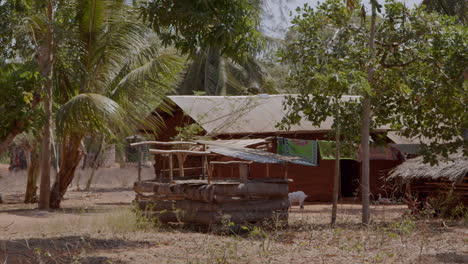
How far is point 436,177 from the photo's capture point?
45.5ft

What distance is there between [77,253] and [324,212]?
31.9ft

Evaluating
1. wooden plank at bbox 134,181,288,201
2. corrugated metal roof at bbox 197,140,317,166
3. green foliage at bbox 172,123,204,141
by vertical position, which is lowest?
wooden plank at bbox 134,181,288,201

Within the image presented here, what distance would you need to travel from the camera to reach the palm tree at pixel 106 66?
16.3 meters

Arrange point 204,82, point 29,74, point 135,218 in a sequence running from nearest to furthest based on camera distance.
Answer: point 135,218 → point 29,74 → point 204,82

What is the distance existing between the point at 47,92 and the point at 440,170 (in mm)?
9595

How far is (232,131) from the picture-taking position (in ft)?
64.0

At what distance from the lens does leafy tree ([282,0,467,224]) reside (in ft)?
38.1

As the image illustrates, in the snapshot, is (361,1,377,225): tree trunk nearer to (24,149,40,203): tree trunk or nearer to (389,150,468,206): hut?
(389,150,468,206): hut

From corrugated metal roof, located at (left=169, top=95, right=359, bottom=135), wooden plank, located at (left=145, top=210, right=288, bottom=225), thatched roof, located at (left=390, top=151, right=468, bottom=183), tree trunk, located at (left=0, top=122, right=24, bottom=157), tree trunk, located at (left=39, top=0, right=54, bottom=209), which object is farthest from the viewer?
corrugated metal roof, located at (left=169, top=95, right=359, bottom=135)

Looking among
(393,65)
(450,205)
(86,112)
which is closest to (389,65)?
(393,65)

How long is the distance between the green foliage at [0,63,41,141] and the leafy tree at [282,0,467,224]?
5461mm

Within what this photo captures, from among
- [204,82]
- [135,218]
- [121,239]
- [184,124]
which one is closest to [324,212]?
[184,124]

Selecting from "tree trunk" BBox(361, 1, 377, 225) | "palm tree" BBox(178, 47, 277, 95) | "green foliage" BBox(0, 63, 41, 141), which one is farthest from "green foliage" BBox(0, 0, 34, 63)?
"palm tree" BBox(178, 47, 277, 95)

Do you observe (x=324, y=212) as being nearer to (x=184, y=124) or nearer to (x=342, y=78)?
(x=184, y=124)
